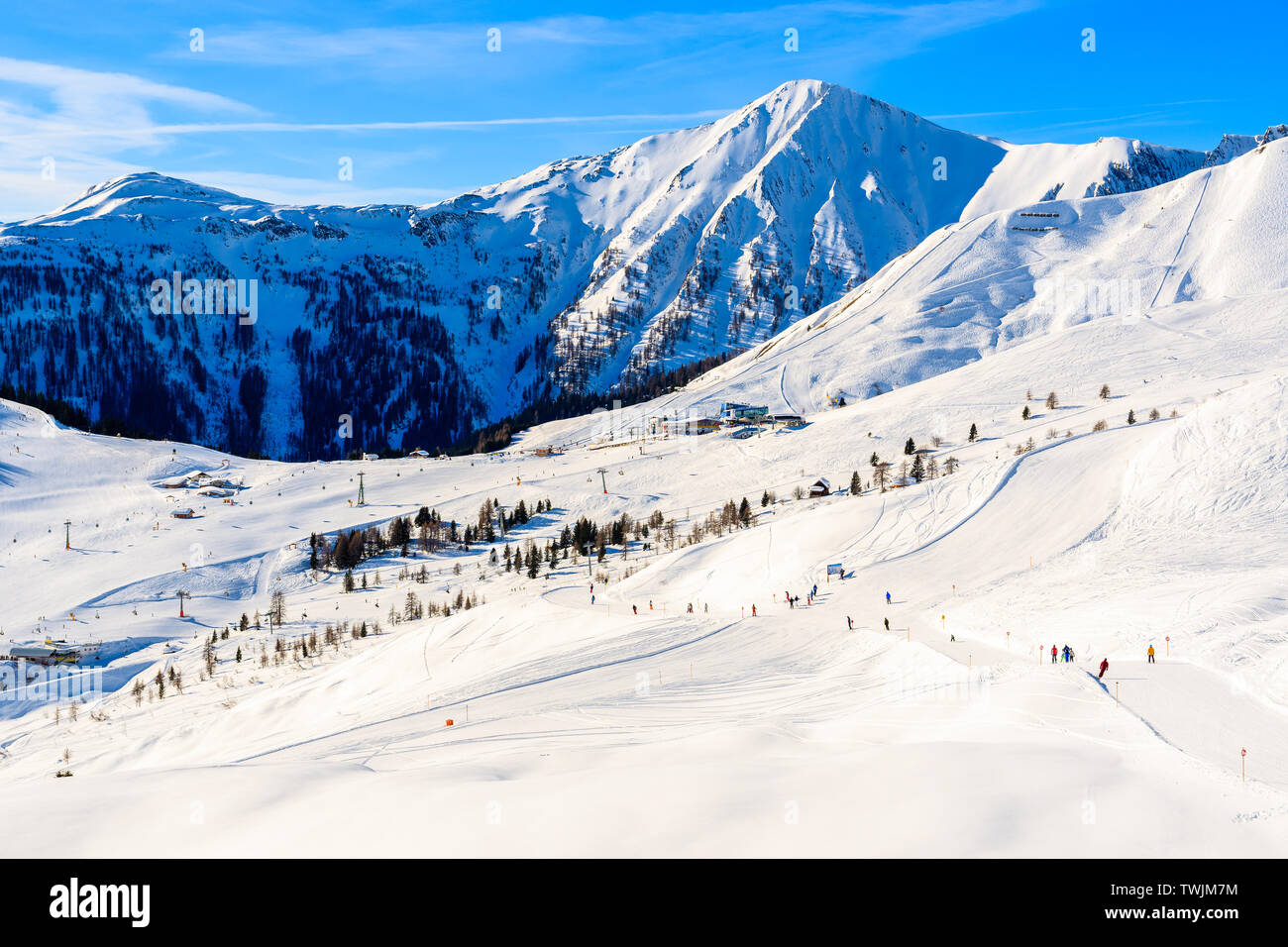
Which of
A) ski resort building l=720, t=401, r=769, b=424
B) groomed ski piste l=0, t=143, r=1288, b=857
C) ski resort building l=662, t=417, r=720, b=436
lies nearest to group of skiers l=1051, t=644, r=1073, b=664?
groomed ski piste l=0, t=143, r=1288, b=857

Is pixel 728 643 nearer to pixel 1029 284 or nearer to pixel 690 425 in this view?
pixel 690 425

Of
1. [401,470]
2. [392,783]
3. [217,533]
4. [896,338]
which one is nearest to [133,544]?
[217,533]

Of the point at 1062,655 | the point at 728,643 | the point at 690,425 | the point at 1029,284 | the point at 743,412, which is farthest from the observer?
the point at 1029,284

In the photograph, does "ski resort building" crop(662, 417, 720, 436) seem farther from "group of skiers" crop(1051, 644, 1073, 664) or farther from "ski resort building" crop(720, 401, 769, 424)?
"group of skiers" crop(1051, 644, 1073, 664)

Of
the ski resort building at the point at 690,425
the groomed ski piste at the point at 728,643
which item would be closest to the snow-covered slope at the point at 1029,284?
the ski resort building at the point at 690,425

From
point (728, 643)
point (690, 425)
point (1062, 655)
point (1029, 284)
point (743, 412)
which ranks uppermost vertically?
point (1029, 284)

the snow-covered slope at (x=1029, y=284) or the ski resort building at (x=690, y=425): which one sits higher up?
the snow-covered slope at (x=1029, y=284)

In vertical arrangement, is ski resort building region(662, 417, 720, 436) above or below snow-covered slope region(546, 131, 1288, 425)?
below

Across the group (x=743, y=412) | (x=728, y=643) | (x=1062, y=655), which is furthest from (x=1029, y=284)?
(x=1062, y=655)

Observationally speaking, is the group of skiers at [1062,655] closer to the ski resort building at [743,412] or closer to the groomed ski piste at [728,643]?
the groomed ski piste at [728,643]
